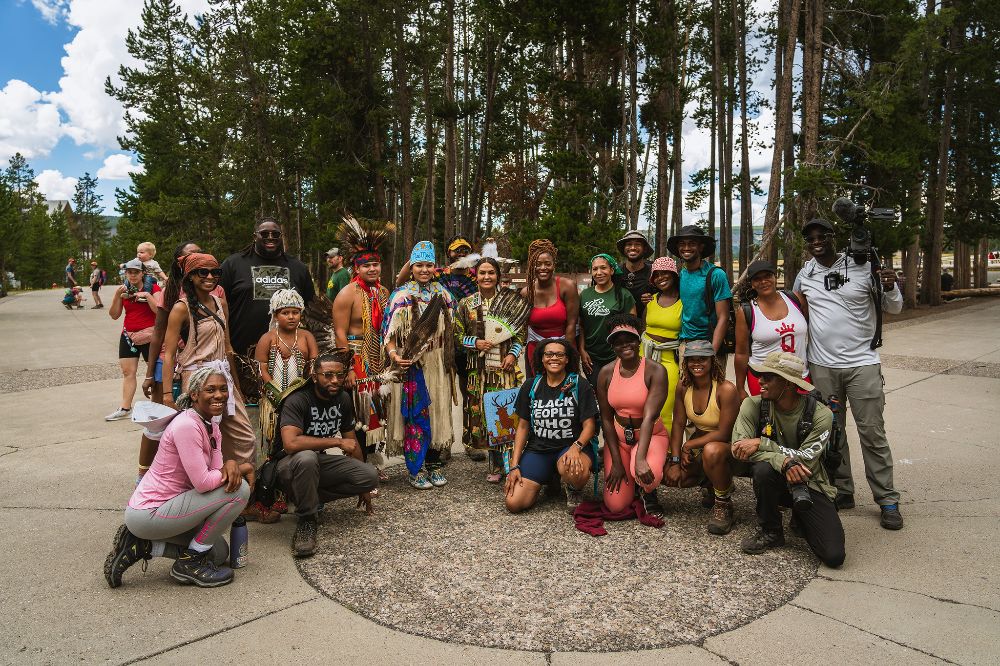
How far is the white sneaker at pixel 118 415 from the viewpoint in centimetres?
724

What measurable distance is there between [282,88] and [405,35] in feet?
20.0

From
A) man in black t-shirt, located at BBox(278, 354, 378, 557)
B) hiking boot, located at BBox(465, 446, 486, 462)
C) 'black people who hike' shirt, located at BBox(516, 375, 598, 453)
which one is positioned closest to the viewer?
man in black t-shirt, located at BBox(278, 354, 378, 557)

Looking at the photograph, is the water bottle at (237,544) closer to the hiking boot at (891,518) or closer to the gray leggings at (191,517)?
the gray leggings at (191,517)

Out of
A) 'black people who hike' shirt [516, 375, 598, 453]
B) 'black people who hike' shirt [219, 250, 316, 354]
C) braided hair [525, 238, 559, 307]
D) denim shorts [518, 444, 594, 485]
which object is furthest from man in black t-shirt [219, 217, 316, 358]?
denim shorts [518, 444, 594, 485]

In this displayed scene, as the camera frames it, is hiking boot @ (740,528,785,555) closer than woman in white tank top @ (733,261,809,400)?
Yes

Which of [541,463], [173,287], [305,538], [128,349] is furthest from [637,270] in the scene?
[128,349]

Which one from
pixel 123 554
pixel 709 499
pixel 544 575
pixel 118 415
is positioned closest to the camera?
pixel 123 554

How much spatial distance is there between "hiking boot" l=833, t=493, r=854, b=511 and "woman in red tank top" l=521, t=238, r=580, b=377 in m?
2.19

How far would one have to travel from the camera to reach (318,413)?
164 inches

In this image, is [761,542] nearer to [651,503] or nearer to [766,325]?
[651,503]

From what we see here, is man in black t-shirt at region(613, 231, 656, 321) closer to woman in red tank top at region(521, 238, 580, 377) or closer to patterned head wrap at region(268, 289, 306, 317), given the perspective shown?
woman in red tank top at region(521, 238, 580, 377)

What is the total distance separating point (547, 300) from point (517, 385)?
72cm

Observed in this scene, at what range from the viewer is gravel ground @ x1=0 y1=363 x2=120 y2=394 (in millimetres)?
9453

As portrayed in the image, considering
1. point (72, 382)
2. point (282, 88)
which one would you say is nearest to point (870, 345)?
point (72, 382)
